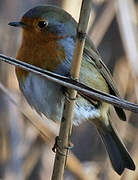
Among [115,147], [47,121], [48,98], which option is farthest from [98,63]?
[47,121]

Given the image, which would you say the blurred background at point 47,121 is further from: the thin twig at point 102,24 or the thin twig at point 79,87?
the thin twig at point 79,87

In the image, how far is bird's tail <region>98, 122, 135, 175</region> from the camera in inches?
61.6

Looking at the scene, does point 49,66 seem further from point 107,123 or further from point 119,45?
point 119,45

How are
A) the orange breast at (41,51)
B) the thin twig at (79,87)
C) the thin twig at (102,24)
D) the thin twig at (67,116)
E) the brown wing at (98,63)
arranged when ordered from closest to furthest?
the thin twig at (79,87) → the thin twig at (67,116) → the orange breast at (41,51) → the brown wing at (98,63) → the thin twig at (102,24)

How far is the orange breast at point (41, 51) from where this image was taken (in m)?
1.22

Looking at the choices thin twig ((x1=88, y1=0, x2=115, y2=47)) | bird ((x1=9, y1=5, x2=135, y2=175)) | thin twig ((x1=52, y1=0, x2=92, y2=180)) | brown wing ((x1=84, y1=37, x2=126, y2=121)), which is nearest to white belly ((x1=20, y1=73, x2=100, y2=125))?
bird ((x1=9, y1=5, x2=135, y2=175))

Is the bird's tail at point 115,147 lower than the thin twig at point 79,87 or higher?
lower

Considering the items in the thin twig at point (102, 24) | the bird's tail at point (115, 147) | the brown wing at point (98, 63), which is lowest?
the bird's tail at point (115, 147)

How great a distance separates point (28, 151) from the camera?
75.5 inches

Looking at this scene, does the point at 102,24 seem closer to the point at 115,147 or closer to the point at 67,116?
the point at 115,147

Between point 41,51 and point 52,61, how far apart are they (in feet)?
0.17

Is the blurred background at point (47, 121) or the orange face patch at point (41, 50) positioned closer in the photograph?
the orange face patch at point (41, 50)

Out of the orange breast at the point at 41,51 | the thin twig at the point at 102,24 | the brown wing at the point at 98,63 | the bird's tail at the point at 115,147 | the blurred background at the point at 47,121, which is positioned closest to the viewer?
the orange breast at the point at 41,51

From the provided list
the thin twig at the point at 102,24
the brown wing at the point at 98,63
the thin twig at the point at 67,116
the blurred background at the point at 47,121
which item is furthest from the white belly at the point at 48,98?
the thin twig at the point at 102,24
